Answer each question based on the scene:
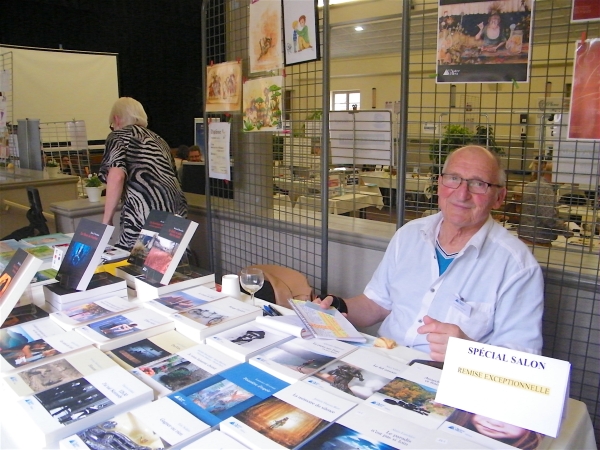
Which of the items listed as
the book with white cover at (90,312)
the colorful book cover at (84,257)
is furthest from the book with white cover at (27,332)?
the colorful book cover at (84,257)

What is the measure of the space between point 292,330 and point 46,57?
782 centimetres

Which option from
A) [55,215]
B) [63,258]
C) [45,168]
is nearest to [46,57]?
[45,168]

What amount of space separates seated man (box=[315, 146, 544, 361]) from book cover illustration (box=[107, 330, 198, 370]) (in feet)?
1.67

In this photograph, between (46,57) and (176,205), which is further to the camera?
(46,57)

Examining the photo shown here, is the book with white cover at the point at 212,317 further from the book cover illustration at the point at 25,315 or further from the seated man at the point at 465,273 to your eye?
the book cover illustration at the point at 25,315

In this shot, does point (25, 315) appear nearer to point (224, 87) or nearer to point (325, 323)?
point (325, 323)

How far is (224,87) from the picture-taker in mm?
2744

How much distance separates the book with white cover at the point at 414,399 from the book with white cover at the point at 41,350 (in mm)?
795

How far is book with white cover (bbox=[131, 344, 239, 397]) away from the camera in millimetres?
1116

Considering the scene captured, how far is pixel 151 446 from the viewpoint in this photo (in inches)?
35.0

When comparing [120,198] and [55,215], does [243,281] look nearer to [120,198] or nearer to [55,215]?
[120,198]

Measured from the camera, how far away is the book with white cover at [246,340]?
1.27 metres

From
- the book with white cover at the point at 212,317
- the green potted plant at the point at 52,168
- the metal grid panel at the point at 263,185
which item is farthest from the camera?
the green potted plant at the point at 52,168

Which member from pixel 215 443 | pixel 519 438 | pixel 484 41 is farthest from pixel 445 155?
pixel 215 443
